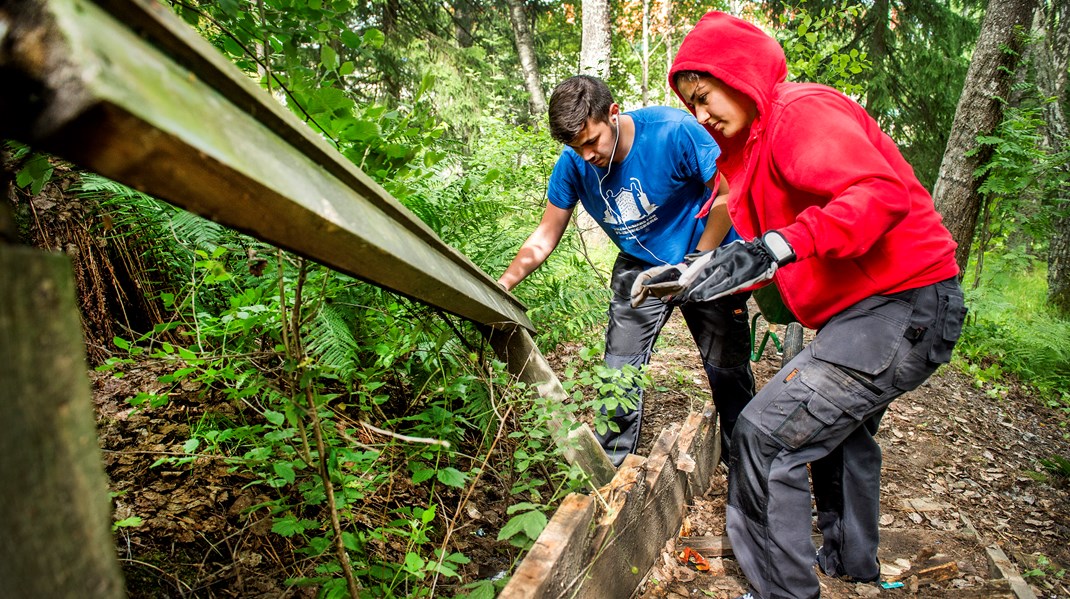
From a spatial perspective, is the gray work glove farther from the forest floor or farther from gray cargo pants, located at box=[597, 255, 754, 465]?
the forest floor

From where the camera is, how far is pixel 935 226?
2240 mm

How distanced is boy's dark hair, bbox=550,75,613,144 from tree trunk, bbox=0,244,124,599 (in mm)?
2576

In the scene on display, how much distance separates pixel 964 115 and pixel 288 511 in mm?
7836

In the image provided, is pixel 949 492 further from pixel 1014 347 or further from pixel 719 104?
pixel 1014 347

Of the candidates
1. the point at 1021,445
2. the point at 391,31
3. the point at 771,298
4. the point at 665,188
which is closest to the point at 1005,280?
the point at 1021,445

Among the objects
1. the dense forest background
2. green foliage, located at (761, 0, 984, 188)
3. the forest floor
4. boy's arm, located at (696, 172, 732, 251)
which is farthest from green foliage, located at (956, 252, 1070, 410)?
boy's arm, located at (696, 172, 732, 251)

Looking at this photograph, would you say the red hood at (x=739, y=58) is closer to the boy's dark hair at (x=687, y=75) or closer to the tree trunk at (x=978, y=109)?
the boy's dark hair at (x=687, y=75)

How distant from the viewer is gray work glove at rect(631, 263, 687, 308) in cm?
243

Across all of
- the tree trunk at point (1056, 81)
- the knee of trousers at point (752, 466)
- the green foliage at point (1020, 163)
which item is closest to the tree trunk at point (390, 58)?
the green foliage at point (1020, 163)

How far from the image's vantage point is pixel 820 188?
6.69ft

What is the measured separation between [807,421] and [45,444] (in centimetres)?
225

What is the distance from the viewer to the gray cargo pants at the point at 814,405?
2.19 metres

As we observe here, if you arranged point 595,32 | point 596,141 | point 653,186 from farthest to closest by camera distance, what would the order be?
point 595,32, point 653,186, point 596,141

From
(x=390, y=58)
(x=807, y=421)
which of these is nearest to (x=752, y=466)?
(x=807, y=421)
